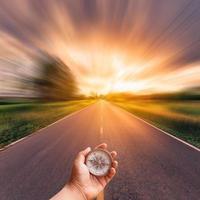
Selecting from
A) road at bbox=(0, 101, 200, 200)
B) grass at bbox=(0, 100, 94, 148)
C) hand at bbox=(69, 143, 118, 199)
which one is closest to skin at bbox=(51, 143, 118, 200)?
hand at bbox=(69, 143, 118, 199)

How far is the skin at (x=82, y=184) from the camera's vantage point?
2.32 meters

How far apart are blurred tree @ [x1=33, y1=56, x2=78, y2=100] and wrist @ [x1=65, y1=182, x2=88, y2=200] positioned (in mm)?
45230

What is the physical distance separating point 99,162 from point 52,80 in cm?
4865

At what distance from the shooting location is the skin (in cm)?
232

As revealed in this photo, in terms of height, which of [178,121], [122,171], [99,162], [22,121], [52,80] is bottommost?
[178,121]

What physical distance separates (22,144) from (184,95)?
76.7 meters

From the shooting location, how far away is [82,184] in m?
2.47

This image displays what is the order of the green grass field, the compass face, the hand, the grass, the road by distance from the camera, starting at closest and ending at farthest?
the hand < the compass face < the road < the grass < the green grass field

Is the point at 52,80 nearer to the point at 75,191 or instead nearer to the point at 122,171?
the point at 122,171

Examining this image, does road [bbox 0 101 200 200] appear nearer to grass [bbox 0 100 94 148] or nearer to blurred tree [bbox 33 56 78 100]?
grass [bbox 0 100 94 148]

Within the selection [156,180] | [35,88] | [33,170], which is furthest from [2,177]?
[35,88]

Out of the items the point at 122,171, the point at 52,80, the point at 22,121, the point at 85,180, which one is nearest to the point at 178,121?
the point at 122,171

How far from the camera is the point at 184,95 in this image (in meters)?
74.9

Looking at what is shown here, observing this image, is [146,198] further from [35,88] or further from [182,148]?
[35,88]
